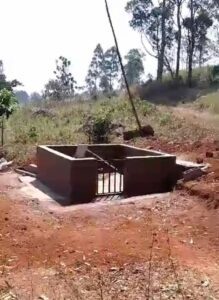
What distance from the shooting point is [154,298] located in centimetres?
414

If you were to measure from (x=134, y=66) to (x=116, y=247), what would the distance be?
48.5 metres

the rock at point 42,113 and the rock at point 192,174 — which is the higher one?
the rock at point 42,113

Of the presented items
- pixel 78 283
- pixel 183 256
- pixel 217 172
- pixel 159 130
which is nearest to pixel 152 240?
pixel 183 256

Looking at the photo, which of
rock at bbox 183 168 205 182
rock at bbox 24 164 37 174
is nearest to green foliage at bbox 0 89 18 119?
rock at bbox 24 164 37 174

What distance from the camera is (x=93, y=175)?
8.81 metres

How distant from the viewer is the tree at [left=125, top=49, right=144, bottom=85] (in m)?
51.7

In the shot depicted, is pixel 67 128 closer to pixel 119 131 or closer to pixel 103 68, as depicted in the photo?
pixel 119 131

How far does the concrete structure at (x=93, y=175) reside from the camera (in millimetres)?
8781

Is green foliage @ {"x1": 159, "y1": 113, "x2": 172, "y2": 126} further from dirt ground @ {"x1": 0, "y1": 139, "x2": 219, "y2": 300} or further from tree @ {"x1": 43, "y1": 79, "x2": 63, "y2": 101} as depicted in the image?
tree @ {"x1": 43, "y1": 79, "x2": 63, "y2": 101}

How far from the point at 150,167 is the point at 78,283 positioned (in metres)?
4.91

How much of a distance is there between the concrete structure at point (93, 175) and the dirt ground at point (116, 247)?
0.65 meters

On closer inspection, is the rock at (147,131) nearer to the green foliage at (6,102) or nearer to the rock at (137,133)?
the rock at (137,133)

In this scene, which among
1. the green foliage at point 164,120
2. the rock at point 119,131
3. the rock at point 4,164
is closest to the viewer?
the rock at point 4,164

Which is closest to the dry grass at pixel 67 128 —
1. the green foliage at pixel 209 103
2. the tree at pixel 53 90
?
the green foliage at pixel 209 103
